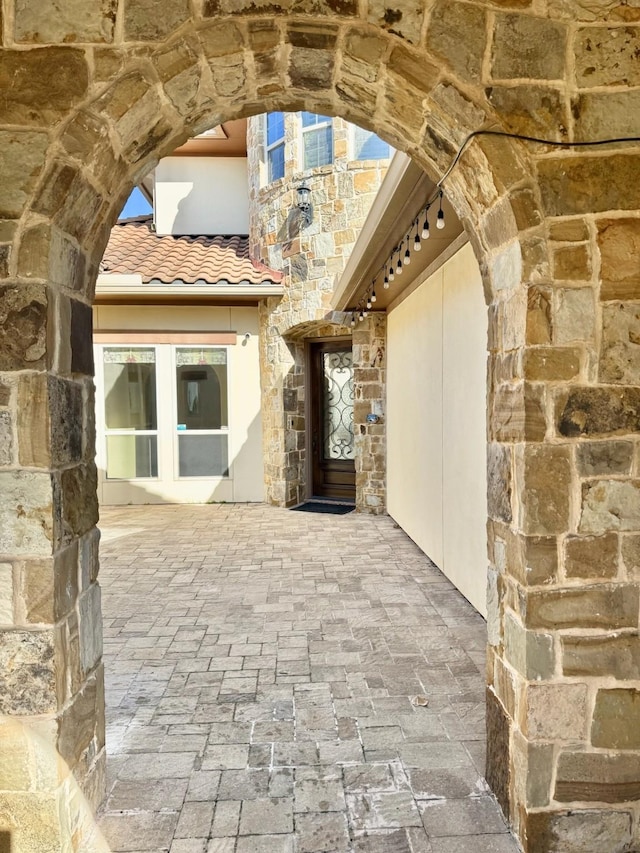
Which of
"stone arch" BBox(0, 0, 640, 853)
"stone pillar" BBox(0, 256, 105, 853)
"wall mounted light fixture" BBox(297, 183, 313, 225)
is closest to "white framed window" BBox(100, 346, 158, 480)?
"wall mounted light fixture" BBox(297, 183, 313, 225)

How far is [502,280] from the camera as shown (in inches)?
77.8

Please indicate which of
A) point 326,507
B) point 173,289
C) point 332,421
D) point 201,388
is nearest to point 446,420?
point 326,507

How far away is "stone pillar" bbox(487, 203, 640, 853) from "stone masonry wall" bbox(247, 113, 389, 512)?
5.57 m

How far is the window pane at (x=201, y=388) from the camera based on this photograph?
8.24m

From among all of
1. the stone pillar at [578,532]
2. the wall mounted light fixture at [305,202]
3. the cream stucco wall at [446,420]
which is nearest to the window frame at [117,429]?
the wall mounted light fixture at [305,202]

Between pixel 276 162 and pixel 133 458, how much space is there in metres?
4.64

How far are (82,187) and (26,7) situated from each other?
512 millimetres

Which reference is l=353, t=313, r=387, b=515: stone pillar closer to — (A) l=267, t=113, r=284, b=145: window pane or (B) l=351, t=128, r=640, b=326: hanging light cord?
(B) l=351, t=128, r=640, b=326: hanging light cord

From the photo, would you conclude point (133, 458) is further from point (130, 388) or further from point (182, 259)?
point (182, 259)

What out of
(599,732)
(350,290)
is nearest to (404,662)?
(599,732)

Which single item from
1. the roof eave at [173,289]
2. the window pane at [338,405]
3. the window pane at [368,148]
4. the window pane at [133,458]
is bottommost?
the window pane at [133,458]

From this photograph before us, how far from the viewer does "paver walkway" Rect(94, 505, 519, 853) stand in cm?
202

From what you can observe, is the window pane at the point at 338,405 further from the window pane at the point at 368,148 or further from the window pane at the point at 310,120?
the window pane at the point at 310,120

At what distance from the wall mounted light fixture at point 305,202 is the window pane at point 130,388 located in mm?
2867
